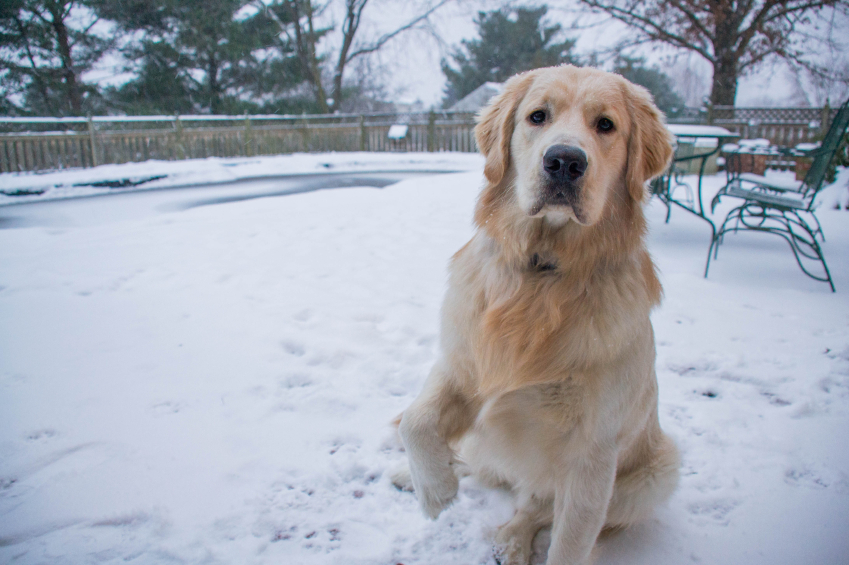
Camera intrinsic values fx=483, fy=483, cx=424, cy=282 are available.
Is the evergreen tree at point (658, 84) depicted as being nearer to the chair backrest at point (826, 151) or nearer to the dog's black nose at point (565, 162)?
the chair backrest at point (826, 151)

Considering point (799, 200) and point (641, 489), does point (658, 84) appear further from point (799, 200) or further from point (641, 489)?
point (641, 489)

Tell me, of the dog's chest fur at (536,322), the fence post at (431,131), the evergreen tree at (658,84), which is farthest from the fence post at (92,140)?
the evergreen tree at (658,84)

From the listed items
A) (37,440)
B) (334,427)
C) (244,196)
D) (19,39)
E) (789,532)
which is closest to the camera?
(789,532)

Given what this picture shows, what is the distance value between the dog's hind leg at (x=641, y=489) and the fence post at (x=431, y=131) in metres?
16.5

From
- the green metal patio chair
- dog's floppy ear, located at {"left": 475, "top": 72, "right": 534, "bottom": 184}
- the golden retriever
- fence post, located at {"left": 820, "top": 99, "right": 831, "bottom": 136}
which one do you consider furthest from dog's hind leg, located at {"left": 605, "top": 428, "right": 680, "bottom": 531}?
fence post, located at {"left": 820, "top": 99, "right": 831, "bottom": 136}

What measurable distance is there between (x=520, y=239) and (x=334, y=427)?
118 cm

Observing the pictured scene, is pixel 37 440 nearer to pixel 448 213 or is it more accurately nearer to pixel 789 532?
pixel 789 532

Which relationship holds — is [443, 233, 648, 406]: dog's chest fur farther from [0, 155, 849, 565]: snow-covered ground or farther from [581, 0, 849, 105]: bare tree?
[581, 0, 849, 105]: bare tree

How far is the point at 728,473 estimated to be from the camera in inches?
77.5

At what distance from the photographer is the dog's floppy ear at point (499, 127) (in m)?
1.87

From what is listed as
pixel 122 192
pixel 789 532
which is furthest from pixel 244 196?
pixel 789 532

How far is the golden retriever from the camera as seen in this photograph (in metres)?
1.46

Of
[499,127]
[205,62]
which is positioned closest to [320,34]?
[205,62]

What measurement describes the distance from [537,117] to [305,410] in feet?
5.32
